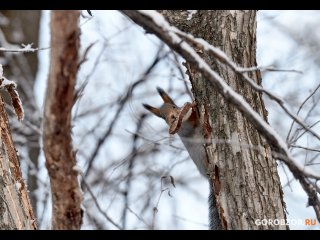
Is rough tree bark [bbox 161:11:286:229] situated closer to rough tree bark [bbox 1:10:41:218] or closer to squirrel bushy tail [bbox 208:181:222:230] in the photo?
squirrel bushy tail [bbox 208:181:222:230]

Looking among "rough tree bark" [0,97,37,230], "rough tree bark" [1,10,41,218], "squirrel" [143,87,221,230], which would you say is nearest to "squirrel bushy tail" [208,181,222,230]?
"squirrel" [143,87,221,230]

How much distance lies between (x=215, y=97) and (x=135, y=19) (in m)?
0.74

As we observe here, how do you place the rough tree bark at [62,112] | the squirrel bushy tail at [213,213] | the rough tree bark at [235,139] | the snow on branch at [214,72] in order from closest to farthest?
the rough tree bark at [62,112] < the snow on branch at [214,72] < the rough tree bark at [235,139] < the squirrel bushy tail at [213,213]

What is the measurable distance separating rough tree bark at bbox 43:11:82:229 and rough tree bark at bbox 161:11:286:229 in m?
0.74

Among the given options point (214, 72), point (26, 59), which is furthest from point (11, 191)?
point (26, 59)

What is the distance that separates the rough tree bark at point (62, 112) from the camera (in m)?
1.81

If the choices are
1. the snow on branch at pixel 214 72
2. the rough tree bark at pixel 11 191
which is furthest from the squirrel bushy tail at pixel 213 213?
the rough tree bark at pixel 11 191

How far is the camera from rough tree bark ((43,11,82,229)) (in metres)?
1.81

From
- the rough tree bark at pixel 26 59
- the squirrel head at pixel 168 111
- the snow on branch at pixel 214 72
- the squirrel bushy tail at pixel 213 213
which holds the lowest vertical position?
the squirrel bushy tail at pixel 213 213

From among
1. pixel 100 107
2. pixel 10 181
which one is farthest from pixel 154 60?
pixel 10 181

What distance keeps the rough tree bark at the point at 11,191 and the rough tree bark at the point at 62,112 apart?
59 centimetres

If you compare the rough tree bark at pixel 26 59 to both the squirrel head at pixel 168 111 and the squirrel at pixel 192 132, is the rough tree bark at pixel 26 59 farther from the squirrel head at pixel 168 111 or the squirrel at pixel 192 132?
the squirrel at pixel 192 132
